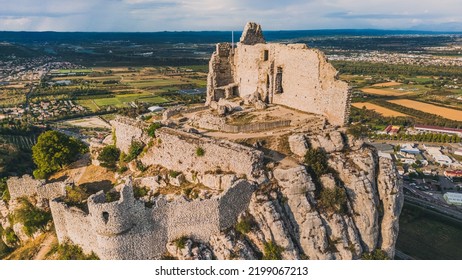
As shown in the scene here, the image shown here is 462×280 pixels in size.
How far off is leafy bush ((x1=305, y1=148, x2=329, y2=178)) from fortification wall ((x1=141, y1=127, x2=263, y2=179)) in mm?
4477

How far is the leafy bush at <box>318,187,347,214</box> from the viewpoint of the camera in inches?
1228

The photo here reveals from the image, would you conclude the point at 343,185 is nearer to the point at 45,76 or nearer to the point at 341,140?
the point at 341,140

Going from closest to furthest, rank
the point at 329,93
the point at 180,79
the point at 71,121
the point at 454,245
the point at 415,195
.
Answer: the point at 329,93 → the point at 454,245 → the point at 415,195 → the point at 71,121 → the point at 180,79

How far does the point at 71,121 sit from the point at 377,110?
93899mm

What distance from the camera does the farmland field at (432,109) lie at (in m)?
119

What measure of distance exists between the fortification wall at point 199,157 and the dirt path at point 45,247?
31.5 ft

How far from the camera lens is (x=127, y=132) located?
124ft

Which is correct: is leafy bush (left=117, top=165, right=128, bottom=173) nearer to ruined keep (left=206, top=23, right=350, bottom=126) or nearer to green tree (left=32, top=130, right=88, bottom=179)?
green tree (left=32, top=130, right=88, bottom=179)

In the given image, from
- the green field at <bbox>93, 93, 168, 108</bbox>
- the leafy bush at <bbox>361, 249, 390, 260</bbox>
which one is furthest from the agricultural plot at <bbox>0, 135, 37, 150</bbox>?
the leafy bush at <bbox>361, 249, 390, 260</bbox>

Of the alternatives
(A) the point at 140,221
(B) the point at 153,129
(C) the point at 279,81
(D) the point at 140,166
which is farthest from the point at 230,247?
(C) the point at 279,81

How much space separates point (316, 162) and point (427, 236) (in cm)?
2956

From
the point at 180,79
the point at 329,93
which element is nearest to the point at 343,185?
the point at 329,93

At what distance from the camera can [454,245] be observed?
5022 centimetres

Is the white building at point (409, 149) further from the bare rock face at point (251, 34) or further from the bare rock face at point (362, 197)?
the bare rock face at point (362, 197)
